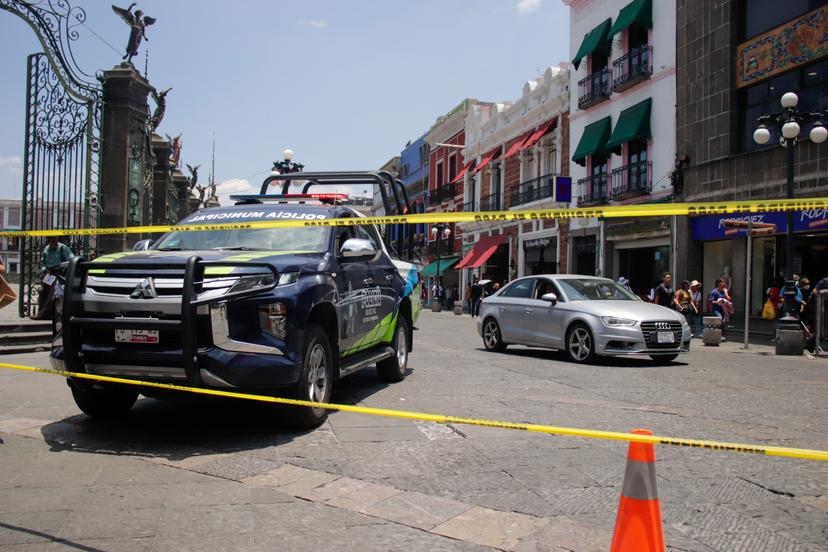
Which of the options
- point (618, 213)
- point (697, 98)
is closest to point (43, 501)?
point (618, 213)

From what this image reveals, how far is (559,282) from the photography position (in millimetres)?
12023

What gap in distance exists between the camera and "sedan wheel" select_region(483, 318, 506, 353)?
13078mm

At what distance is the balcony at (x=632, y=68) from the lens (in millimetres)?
24109

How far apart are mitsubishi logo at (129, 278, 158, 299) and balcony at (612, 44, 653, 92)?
72.6 ft

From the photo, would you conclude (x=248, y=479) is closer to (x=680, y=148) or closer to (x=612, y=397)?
(x=612, y=397)

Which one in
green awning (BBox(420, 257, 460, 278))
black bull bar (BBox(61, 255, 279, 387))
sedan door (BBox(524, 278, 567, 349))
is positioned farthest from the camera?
green awning (BBox(420, 257, 460, 278))

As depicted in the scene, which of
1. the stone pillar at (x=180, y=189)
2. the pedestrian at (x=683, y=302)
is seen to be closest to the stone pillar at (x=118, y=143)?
the stone pillar at (x=180, y=189)

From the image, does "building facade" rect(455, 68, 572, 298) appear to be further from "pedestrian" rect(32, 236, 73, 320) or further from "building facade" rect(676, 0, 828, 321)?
"pedestrian" rect(32, 236, 73, 320)

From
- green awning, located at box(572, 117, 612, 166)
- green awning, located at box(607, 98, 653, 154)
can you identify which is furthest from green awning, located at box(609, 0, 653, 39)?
green awning, located at box(572, 117, 612, 166)

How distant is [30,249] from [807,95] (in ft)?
58.9

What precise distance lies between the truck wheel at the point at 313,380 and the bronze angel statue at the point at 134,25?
10.2 metres

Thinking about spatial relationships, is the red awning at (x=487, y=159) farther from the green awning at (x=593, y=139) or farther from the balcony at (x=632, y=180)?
the balcony at (x=632, y=180)

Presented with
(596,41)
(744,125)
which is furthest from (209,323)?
(596,41)

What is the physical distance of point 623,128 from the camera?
2505cm
